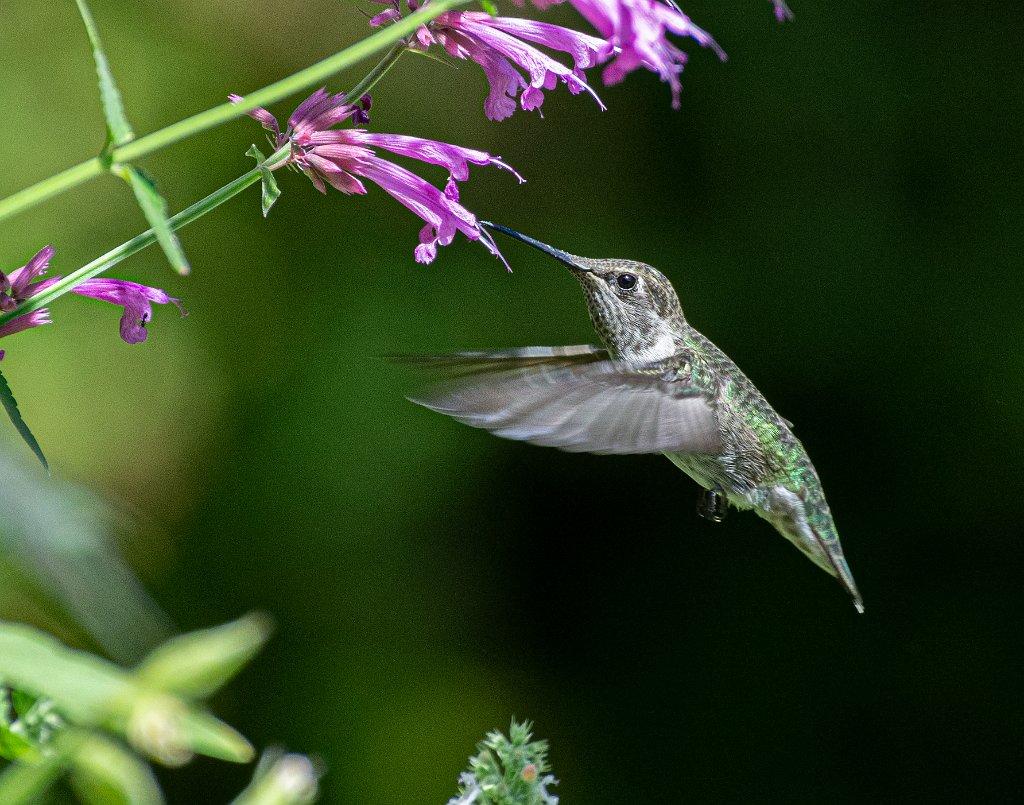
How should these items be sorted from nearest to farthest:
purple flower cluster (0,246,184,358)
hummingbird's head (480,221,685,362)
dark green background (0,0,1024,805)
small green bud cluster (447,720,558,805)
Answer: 1. small green bud cluster (447,720,558,805)
2. purple flower cluster (0,246,184,358)
3. hummingbird's head (480,221,685,362)
4. dark green background (0,0,1024,805)

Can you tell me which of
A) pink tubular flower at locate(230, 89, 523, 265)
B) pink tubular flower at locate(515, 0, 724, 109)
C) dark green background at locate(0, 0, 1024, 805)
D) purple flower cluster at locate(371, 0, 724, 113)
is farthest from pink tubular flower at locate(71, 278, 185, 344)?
dark green background at locate(0, 0, 1024, 805)

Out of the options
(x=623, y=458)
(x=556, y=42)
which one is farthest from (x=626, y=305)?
(x=623, y=458)

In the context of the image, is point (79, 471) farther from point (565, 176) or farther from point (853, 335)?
point (853, 335)

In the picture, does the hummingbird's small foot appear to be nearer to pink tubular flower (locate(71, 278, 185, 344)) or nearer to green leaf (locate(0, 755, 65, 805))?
pink tubular flower (locate(71, 278, 185, 344))

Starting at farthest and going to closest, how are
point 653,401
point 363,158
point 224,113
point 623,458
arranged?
point 623,458, point 653,401, point 363,158, point 224,113

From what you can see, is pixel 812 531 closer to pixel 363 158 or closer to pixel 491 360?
pixel 491 360

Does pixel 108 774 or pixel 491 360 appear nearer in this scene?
pixel 108 774

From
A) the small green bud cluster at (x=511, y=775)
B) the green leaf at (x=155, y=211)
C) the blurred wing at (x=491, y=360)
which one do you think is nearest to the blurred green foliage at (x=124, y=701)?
the green leaf at (x=155, y=211)
